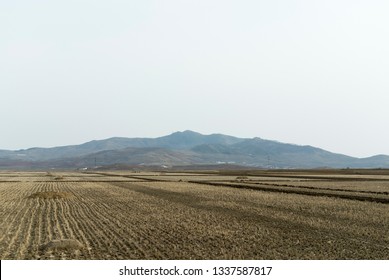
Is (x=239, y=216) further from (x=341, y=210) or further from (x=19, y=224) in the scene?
(x=19, y=224)

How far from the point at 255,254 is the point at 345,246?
403 centimetres

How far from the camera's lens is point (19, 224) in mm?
24656

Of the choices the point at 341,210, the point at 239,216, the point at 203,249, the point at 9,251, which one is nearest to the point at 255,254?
the point at 203,249

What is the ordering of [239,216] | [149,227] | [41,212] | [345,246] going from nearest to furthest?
[345,246], [149,227], [239,216], [41,212]

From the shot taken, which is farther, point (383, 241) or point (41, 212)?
point (41, 212)

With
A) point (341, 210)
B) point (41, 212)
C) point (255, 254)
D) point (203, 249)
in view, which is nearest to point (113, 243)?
point (203, 249)

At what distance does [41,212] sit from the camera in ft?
102

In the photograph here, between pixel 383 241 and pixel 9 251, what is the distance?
14391 millimetres

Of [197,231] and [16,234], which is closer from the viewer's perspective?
[16,234]

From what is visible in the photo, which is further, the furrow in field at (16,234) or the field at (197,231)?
the field at (197,231)

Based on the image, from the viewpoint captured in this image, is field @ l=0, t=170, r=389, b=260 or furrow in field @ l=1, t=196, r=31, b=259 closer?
furrow in field @ l=1, t=196, r=31, b=259
